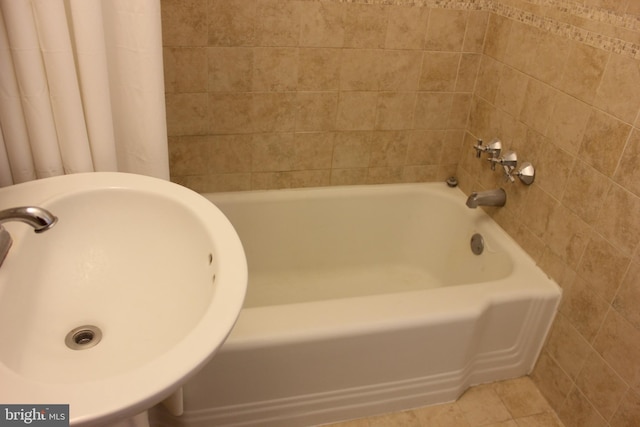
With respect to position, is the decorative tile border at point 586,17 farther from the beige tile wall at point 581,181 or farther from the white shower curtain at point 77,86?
the white shower curtain at point 77,86

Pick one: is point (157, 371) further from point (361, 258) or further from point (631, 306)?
point (361, 258)

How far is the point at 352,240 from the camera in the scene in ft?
6.97

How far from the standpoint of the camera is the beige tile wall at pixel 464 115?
1.37 metres

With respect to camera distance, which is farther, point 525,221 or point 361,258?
point 361,258

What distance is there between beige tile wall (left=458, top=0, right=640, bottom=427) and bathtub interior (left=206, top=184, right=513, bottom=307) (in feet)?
0.95

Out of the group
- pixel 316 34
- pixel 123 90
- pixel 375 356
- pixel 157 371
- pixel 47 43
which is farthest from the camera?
Answer: pixel 316 34

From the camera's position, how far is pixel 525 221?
5.68 ft

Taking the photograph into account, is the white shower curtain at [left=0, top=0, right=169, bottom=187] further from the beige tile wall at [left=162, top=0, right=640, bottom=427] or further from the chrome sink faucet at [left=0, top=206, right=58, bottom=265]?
the beige tile wall at [left=162, top=0, right=640, bottom=427]

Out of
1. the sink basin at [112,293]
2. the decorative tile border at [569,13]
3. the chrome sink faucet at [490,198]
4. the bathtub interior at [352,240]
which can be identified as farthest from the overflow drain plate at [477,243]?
the sink basin at [112,293]

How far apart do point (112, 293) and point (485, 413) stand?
1267mm

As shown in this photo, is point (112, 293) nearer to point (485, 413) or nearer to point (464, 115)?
point (485, 413)

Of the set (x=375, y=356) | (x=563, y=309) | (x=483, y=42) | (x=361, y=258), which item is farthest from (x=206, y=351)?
(x=483, y=42)

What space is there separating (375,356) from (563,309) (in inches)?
25.4

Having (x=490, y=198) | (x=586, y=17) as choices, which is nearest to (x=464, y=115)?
(x=490, y=198)
